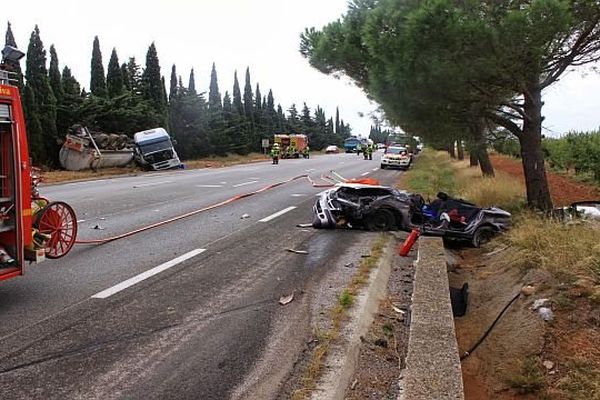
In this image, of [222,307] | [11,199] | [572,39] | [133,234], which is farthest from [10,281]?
[572,39]

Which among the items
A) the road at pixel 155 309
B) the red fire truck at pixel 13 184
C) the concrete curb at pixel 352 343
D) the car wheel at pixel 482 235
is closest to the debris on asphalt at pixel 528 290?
the concrete curb at pixel 352 343

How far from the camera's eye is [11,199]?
5691mm

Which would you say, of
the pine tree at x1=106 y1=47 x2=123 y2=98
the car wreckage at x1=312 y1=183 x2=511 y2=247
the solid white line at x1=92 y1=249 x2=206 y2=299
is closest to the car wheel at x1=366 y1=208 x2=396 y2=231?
the car wreckage at x1=312 y1=183 x2=511 y2=247

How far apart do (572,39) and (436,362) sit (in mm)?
A: 8335

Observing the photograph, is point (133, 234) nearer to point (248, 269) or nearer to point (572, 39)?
point (248, 269)

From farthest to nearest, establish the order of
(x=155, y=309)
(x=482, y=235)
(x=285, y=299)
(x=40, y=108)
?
(x=40, y=108) → (x=482, y=235) → (x=285, y=299) → (x=155, y=309)

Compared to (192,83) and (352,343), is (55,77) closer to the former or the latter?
(192,83)

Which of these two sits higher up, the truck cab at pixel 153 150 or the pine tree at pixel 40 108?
the pine tree at pixel 40 108

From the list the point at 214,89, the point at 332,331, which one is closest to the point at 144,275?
the point at 332,331

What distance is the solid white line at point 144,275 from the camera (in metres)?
6.14

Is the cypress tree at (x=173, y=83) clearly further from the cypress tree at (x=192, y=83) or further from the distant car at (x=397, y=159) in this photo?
the distant car at (x=397, y=159)

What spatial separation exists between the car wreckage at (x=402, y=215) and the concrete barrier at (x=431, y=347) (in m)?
3.48

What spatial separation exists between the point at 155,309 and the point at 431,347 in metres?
2.61

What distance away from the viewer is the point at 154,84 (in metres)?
Answer: 45.9
